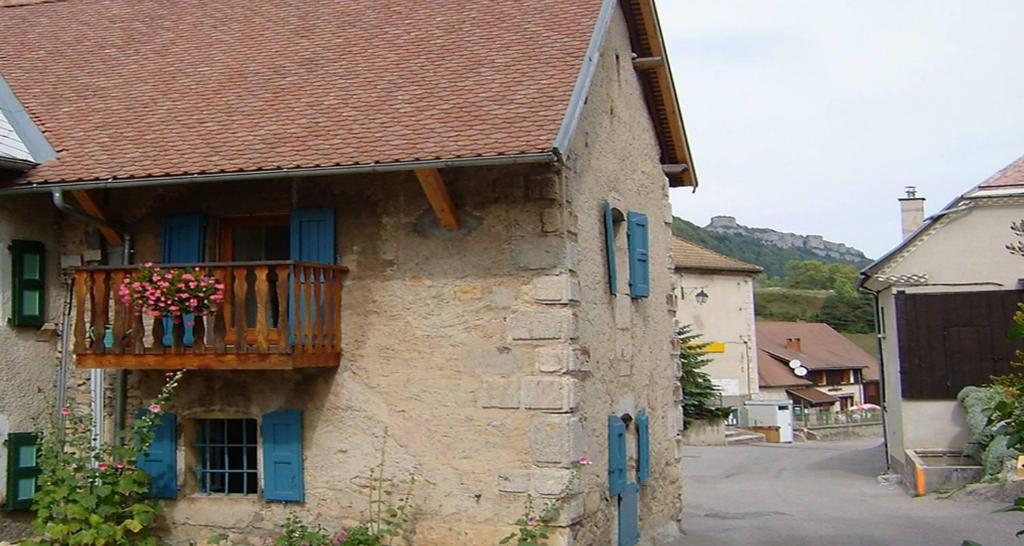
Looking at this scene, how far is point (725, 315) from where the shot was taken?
3944 centimetres

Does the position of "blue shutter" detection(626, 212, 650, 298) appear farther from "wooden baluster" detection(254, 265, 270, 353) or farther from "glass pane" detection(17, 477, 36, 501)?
"glass pane" detection(17, 477, 36, 501)

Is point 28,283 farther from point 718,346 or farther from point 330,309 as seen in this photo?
point 718,346

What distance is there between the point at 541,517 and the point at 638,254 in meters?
3.68

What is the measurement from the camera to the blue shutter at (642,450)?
11289 mm

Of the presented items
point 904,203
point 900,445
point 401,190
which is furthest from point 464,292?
point 904,203

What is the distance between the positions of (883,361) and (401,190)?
534 inches

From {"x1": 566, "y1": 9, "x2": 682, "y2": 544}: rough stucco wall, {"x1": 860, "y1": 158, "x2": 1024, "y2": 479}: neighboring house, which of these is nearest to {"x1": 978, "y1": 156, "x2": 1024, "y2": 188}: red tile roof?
{"x1": 860, "y1": 158, "x2": 1024, "y2": 479}: neighboring house

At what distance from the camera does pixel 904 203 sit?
2416 centimetres

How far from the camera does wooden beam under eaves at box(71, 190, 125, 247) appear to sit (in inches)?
386

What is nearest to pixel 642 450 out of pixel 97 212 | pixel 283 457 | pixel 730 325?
pixel 283 457

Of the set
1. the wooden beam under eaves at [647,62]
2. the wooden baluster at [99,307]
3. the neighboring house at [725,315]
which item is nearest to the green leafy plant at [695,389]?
the neighboring house at [725,315]

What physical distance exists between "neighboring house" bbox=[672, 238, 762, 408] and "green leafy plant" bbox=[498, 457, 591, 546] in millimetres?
29714

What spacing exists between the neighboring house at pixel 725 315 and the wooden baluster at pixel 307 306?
30074mm

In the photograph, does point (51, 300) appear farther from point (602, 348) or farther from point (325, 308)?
point (602, 348)
